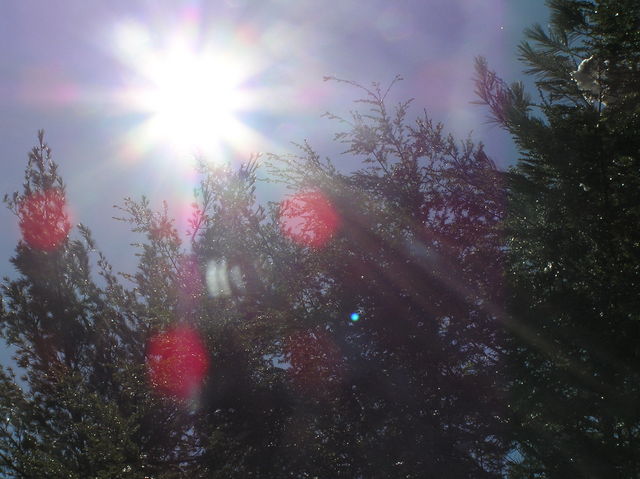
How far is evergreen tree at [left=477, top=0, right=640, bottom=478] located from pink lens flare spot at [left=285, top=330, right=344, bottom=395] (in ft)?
5.27

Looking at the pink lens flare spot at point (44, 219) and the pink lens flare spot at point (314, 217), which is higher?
the pink lens flare spot at point (44, 219)

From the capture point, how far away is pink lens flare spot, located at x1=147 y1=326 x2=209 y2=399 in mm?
5551

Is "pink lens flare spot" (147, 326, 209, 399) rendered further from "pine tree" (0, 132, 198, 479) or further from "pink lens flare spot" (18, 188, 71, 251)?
"pink lens flare spot" (18, 188, 71, 251)

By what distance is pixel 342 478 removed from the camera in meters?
5.21

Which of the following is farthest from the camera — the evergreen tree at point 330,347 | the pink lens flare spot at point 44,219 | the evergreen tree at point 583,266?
the pink lens flare spot at point 44,219

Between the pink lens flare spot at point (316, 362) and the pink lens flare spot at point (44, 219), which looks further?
the pink lens flare spot at point (44, 219)

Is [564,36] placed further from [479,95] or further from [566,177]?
[566,177]

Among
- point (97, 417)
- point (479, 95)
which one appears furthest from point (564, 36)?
point (97, 417)

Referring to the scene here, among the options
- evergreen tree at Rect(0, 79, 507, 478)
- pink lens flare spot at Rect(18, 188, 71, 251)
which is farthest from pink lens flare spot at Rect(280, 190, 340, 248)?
pink lens flare spot at Rect(18, 188, 71, 251)

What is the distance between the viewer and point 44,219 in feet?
31.6

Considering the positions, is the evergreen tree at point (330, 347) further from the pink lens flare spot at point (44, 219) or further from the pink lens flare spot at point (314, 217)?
the pink lens flare spot at point (44, 219)

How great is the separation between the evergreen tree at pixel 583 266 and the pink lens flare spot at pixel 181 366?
2796 millimetres

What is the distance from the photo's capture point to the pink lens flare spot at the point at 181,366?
18.2 feet

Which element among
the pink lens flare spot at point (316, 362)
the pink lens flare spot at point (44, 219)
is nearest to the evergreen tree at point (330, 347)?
the pink lens flare spot at point (316, 362)
